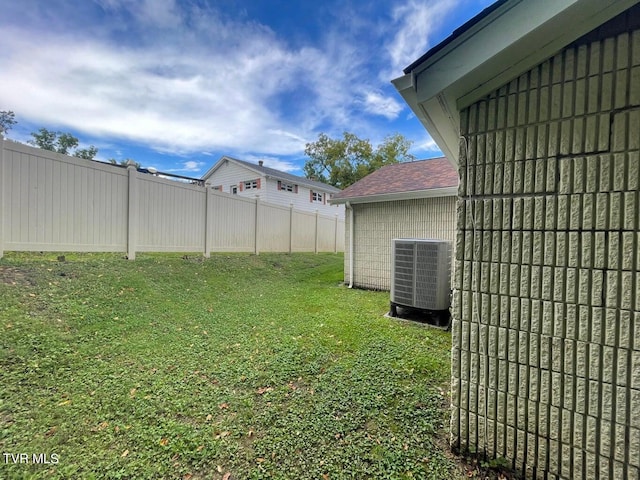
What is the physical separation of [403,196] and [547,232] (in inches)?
202

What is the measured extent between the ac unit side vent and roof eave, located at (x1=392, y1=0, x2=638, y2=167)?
2.91 m

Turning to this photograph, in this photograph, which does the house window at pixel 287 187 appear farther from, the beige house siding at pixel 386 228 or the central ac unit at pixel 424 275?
the central ac unit at pixel 424 275

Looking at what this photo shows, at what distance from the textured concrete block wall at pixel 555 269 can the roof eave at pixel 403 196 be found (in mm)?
4414

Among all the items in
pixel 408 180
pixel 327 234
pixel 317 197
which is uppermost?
pixel 317 197

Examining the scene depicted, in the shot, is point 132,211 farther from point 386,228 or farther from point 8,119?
point 8,119

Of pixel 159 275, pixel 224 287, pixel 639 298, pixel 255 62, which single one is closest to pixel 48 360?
pixel 159 275

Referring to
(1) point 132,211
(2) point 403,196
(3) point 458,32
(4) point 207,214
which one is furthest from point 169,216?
(3) point 458,32

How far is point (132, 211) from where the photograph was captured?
224 inches

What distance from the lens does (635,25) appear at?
139cm

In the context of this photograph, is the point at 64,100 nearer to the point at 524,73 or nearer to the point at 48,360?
the point at 48,360

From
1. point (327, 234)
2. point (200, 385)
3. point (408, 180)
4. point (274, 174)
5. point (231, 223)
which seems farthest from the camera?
point (274, 174)

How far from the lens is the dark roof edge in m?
1.51

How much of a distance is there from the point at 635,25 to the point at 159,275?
22.0ft

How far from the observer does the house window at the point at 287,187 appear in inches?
752
